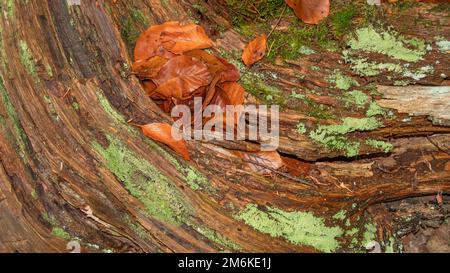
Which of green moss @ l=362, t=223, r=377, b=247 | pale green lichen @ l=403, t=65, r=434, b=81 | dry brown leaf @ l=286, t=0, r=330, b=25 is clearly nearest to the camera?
pale green lichen @ l=403, t=65, r=434, b=81

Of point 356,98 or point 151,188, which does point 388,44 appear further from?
point 151,188

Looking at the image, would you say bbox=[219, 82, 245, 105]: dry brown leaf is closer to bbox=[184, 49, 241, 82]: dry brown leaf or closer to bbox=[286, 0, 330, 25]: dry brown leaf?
bbox=[184, 49, 241, 82]: dry brown leaf

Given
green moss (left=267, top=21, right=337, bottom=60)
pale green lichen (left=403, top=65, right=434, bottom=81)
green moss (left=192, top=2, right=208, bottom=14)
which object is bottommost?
pale green lichen (left=403, top=65, right=434, bottom=81)

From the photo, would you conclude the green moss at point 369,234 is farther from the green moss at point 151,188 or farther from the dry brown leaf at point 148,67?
the dry brown leaf at point 148,67

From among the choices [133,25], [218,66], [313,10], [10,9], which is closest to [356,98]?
[313,10]

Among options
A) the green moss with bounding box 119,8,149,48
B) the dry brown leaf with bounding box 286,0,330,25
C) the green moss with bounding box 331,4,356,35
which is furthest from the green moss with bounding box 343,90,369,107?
the green moss with bounding box 119,8,149,48

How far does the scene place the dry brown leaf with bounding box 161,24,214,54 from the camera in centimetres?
254

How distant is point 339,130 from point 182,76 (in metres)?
0.87

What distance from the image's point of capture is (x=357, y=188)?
8.54 feet

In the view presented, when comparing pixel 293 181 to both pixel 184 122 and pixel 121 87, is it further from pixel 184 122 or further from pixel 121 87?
pixel 121 87

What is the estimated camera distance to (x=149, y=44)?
8.37 ft

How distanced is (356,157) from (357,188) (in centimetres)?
17

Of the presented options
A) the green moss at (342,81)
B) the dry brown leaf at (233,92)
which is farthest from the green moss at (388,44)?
the dry brown leaf at (233,92)

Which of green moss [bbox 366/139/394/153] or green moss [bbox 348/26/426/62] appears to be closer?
green moss [bbox 348/26/426/62]
